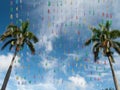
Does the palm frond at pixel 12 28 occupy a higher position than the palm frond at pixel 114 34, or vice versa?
the palm frond at pixel 12 28

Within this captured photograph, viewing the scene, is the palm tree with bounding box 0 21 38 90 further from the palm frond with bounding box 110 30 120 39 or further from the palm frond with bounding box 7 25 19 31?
the palm frond with bounding box 110 30 120 39

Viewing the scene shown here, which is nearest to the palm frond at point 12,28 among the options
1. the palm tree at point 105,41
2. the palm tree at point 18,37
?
the palm tree at point 18,37

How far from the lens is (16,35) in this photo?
46.7m

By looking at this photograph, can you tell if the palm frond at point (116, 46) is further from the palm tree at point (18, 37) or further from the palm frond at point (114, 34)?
the palm tree at point (18, 37)

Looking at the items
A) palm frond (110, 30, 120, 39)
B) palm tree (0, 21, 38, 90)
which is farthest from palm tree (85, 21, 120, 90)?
palm tree (0, 21, 38, 90)

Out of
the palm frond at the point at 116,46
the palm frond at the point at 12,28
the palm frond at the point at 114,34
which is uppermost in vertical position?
the palm frond at the point at 12,28

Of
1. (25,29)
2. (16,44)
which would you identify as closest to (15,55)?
(16,44)

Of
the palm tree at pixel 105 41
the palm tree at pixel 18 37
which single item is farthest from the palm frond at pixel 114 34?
the palm tree at pixel 18 37

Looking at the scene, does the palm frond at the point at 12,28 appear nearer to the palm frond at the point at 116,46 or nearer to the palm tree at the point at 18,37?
the palm tree at the point at 18,37

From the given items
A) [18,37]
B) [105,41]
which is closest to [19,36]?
[18,37]

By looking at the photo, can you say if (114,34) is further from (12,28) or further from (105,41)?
(12,28)

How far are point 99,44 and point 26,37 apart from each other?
13.6 m

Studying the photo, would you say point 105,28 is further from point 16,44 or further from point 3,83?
point 3,83

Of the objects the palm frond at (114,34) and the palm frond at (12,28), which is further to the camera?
the palm frond at (12,28)
